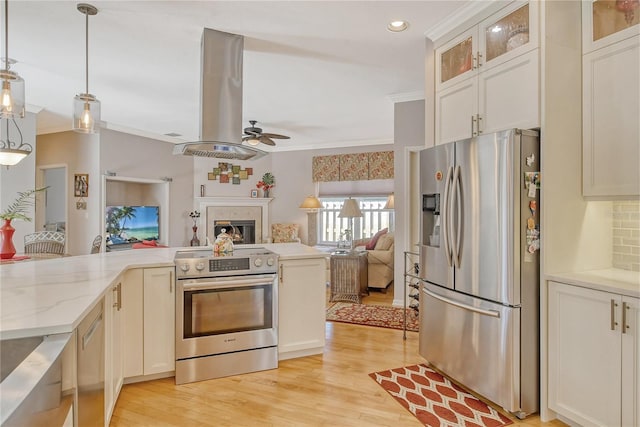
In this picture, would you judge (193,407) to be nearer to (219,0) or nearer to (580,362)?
(580,362)

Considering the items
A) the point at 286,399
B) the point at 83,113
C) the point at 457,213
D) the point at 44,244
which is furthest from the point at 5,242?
the point at 457,213

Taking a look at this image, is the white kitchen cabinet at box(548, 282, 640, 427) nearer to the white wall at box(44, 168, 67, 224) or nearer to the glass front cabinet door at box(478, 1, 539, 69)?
the glass front cabinet door at box(478, 1, 539, 69)

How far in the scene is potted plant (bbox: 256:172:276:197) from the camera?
8.21 meters

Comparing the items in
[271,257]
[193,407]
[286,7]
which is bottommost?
[193,407]

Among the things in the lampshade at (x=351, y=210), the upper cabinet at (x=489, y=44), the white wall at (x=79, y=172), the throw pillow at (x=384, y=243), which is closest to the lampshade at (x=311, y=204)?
the lampshade at (x=351, y=210)

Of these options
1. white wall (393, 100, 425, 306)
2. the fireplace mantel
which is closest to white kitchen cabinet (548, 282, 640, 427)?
white wall (393, 100, 425, 306)

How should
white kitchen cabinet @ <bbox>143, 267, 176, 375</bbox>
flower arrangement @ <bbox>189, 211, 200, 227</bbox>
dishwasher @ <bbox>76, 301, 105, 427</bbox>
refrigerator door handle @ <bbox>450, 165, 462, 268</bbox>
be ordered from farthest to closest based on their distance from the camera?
flower arrangement @ <bbox>189, 211, 200, 227</bbox> → white kitchen cabinet @ <bbox>143, 267, 176, 375</bbox> → refrigerator door handle @ <bbox>450, 165, 462, 268</bbox> → dishwasher @ <bbox>76, 301, 105, 427</bbox>

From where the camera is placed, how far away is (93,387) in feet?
5.52

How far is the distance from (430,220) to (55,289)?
2.47 metres

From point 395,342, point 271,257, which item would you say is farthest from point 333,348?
point 271,257

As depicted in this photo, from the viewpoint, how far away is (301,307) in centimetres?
309

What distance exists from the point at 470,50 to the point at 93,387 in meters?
3.12

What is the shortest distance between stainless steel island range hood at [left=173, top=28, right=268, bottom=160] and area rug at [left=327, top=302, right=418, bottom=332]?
2.23 metres

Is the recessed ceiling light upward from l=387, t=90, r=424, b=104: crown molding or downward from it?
upward
